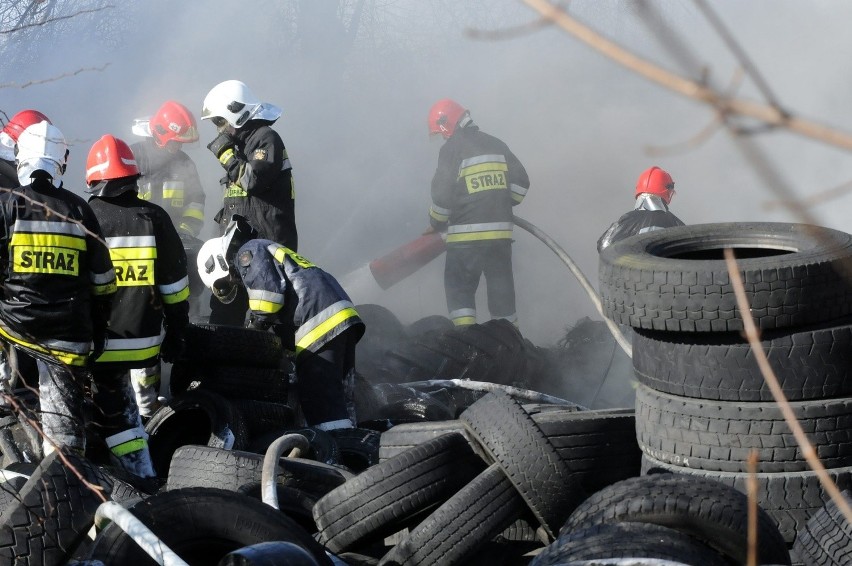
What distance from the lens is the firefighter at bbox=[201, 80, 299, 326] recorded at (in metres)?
8.32

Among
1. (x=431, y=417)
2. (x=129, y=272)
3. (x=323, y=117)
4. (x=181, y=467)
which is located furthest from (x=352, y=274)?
(x=181, y=467)

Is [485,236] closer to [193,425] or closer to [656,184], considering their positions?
[656,184]

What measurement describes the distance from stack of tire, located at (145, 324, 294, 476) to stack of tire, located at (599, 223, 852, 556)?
2583 millimetres

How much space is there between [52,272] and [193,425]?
4.79ft

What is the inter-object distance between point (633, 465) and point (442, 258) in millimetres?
9636

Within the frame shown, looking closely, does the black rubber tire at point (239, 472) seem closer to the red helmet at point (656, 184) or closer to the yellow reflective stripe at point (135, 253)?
the yellow reflective stripe at point (135, 253)

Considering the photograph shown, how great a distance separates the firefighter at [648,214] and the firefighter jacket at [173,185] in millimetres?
4155

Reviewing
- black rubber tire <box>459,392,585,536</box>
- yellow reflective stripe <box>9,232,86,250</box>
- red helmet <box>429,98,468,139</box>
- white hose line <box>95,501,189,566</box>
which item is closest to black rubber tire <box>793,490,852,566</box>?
black rubber tire <box>459,392,585,536</box>

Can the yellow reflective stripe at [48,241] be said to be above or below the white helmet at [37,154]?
below

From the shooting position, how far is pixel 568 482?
4.31 m

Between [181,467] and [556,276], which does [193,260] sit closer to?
[181,467]

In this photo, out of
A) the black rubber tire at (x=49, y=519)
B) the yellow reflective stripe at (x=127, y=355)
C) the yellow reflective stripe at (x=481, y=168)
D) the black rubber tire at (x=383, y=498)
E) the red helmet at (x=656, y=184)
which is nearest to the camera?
the black rubber tire at (x=49, y=519)

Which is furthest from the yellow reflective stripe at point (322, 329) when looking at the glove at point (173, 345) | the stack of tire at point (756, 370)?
the stack of tire at point (756, 370)

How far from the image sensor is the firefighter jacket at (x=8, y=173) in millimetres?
7461
